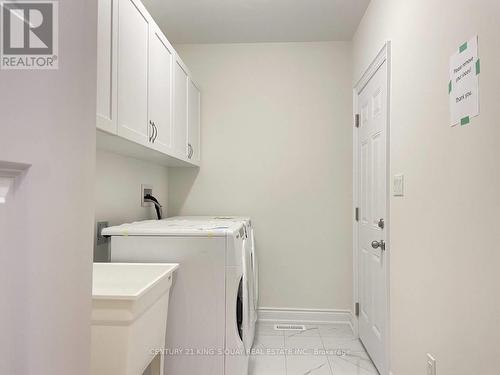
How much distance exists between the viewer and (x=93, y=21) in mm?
594

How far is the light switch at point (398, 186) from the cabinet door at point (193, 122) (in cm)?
Result: 157

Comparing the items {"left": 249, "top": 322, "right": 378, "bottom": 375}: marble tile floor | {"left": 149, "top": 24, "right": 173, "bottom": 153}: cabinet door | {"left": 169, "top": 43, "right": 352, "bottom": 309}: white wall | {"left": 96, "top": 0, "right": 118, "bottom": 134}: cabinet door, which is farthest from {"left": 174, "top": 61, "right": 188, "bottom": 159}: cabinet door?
{"left": 249, "top": 322, "right": 378, "bottom": 375}: marble tile floor

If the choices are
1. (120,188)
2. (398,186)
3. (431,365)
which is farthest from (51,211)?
(120,188)

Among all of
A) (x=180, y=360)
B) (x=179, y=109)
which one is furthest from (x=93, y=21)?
(x=179, y=109)

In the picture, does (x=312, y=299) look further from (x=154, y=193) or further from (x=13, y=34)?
(x=13, y=34)

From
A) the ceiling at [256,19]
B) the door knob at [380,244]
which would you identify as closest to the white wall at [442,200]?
the door knob at [380,244]

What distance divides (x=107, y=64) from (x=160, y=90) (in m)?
0.68

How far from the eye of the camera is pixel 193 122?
9.70 feet

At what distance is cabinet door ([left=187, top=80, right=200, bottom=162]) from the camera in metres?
2.84

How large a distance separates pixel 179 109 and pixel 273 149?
1008 mm

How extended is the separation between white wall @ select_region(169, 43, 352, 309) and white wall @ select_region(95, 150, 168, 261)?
0.59 metres

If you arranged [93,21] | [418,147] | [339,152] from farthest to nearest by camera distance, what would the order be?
[339,152]
[418,147]
[93,21]

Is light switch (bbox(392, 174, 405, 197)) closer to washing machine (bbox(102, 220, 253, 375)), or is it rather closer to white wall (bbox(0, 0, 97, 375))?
washing machine (bbox(102, 220, 253, 375))

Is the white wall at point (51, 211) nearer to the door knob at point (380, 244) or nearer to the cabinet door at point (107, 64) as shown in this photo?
the cabinet door at point (107, 64)
